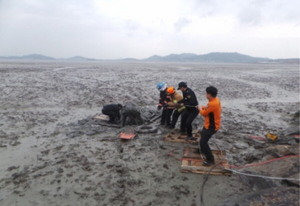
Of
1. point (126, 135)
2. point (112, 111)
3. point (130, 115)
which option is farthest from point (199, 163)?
point (112, 111)

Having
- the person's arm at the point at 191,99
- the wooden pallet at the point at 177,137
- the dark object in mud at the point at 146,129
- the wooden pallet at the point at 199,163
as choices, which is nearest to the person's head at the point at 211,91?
the wooden pallet at the point at 199,163

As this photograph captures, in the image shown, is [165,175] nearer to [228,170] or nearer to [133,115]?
[228,170]

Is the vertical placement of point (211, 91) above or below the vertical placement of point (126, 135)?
above

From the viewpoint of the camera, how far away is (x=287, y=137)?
25.3 ft

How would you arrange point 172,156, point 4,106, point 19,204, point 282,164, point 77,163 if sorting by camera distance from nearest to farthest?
1. point 19,204
2. point 282,164
3. point 77,163
4. point 172,156
5. point 4,106

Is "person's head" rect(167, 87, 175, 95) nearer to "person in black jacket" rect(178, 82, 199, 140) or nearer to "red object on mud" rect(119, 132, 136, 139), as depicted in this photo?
"person in black jacket" rect(178, 82, 199, 140)

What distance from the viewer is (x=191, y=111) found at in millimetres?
7969

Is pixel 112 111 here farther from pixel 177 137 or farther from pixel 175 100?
pixel 177 137

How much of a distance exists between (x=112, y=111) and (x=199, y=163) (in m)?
4.85

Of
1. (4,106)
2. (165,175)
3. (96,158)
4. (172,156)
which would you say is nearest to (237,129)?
(172,156)

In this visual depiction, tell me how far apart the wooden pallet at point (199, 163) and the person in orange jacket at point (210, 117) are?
0.21 metres

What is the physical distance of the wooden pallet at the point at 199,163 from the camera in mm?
5887

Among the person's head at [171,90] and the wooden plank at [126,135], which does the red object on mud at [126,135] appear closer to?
the wooden plank at [126,135]

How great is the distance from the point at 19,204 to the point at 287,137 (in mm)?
7709
